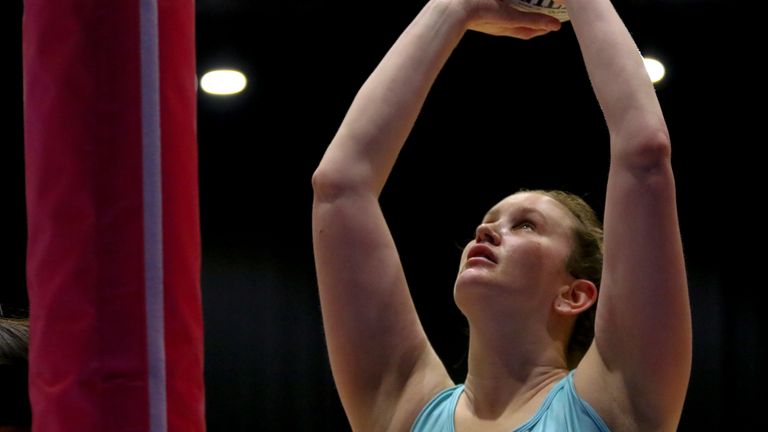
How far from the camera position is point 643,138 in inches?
47.5

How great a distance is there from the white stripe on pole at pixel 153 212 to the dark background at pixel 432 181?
2732mm

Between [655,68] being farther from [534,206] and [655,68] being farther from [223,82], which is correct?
[534,206]

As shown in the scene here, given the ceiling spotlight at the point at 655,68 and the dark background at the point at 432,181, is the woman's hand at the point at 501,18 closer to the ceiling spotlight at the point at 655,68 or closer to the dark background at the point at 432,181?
the dark background at the point at 432,181

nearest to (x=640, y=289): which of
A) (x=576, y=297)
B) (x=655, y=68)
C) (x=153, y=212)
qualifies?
(x=576, y=297)

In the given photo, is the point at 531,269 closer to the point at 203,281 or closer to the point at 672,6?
the point at 672,6

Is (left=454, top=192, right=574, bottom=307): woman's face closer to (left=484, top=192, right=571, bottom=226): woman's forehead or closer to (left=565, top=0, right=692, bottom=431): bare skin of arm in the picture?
(left=484, top=192, right=571, bottom=226): woman's forehead

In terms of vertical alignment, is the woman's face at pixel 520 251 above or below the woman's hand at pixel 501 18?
below

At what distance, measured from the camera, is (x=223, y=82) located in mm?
3703

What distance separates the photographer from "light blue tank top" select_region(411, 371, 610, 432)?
1222 mm

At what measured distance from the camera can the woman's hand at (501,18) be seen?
1.50 metres

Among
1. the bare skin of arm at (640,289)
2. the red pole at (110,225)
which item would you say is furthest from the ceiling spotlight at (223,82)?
the red pole at (110,225)

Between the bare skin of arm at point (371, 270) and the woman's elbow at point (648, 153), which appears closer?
the woman's elbow at point (648, 153)

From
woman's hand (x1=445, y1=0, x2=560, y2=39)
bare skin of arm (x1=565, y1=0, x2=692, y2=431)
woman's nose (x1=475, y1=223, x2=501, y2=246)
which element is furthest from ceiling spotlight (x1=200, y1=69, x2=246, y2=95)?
bare skin of arm (x1=565, y1=0, x2=692, y2=431)

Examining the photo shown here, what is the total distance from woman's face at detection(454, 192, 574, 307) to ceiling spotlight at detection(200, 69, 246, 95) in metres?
2.32
